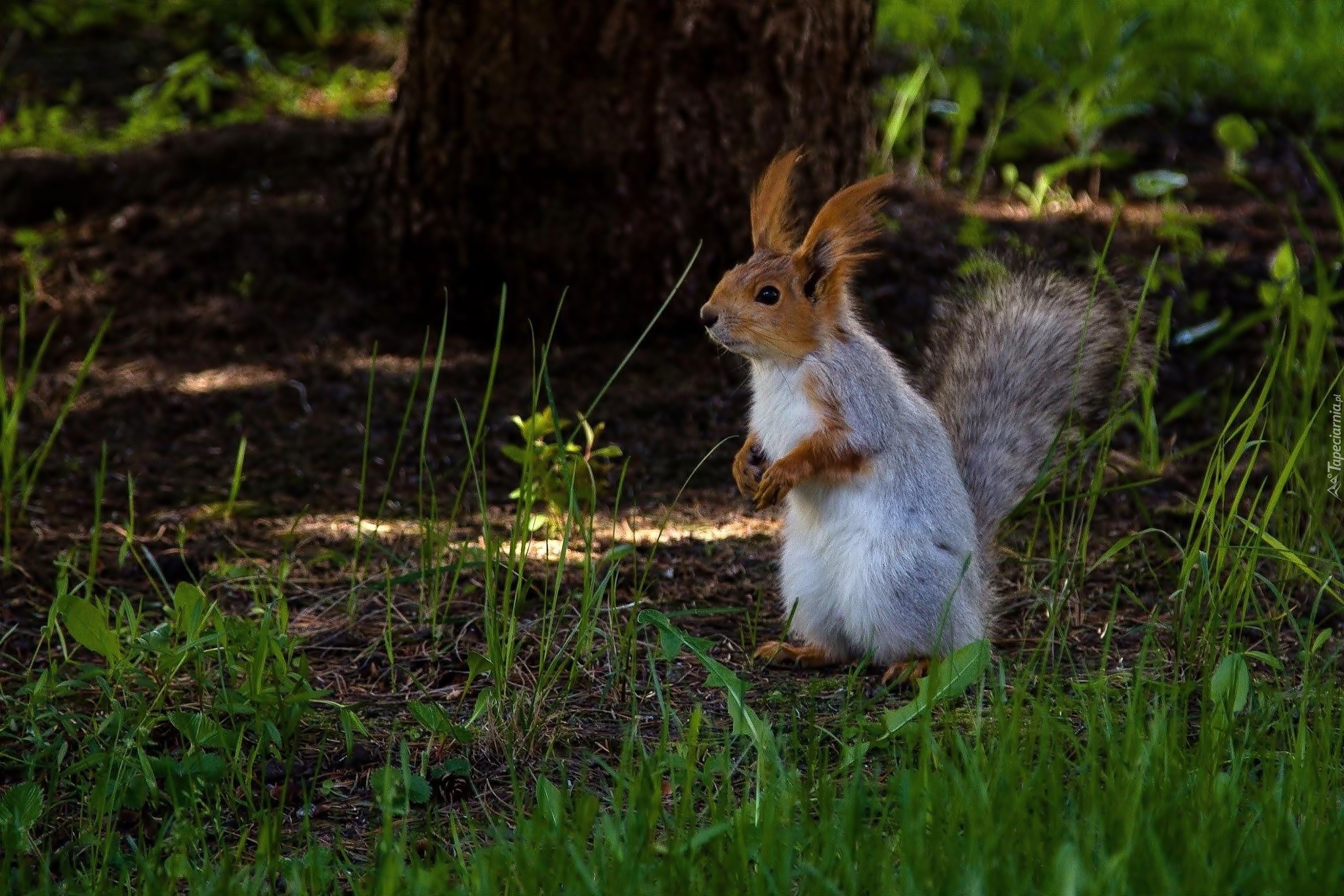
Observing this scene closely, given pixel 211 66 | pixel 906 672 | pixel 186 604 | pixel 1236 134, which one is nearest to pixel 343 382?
pixel 186 604

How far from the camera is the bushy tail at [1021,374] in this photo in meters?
3.23

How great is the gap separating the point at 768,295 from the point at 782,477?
36 cm

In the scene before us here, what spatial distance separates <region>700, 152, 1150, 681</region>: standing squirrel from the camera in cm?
292

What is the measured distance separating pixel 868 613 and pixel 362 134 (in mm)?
3100

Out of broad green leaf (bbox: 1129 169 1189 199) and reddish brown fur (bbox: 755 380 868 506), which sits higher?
broad green leaf (bbox: 1129 169 1189 199)

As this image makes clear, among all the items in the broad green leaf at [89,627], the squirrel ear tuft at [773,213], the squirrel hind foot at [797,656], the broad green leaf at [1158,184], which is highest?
the squirrel ear tuft at [773,213]

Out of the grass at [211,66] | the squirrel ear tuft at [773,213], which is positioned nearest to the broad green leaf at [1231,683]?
the squirrel ear tuft at [773,213]

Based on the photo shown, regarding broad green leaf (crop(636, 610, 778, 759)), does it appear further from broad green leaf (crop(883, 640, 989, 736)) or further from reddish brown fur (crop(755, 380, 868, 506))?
reddish brown fur (crop(755, 380, 868, 506))

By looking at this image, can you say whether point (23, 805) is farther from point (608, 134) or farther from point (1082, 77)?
point (1082, 77)

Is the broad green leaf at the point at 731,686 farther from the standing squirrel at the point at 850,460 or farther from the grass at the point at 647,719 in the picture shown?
the standing squirrel at the point at 850,460

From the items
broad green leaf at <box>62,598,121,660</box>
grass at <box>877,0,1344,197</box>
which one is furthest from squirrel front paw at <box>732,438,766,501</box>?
grass at <box>877,0,1344,197</box>

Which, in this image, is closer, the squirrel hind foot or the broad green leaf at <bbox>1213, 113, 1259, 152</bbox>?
the squirrel hind foot

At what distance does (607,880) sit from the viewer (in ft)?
6.53

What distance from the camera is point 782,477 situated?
290 centimetres
